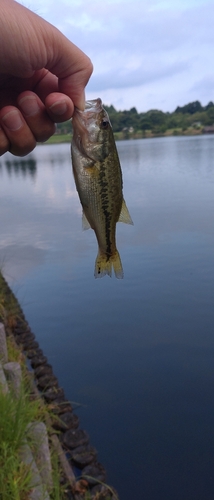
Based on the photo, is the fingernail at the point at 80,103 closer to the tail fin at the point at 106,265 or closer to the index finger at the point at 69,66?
the index finger at the point at 69,66

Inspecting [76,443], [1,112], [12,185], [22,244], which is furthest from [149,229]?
[12,185]

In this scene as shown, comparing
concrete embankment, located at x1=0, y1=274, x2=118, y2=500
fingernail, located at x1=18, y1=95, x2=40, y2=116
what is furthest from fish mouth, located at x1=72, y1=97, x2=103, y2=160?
concrete embankment, located at x1=0, y1=274, x2=118, y2=500

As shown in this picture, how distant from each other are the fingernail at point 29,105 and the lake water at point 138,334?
18.5 feet

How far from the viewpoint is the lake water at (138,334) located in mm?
6941

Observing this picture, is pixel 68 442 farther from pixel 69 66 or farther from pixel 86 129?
pixel 69 66

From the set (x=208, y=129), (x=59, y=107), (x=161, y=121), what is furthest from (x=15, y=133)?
(x=208, y=129)

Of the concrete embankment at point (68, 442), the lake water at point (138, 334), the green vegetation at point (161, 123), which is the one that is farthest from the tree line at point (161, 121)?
the concrete embankment at point (68, 442)

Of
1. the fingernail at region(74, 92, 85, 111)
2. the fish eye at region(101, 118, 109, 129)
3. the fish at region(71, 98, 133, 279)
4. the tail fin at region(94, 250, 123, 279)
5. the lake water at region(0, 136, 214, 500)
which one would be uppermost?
the fingernail at region(74, 92, 85, 111)

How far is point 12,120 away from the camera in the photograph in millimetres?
2621

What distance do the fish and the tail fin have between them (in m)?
0.19

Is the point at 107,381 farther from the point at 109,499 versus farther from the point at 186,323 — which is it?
the point at 109,499

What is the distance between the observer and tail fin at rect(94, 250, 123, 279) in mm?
2652

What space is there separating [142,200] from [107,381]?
1449cm

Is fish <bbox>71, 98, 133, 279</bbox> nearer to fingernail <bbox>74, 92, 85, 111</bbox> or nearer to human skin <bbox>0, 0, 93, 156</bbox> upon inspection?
fingernail <bbox>74, 92, 85, 111</bbox>
